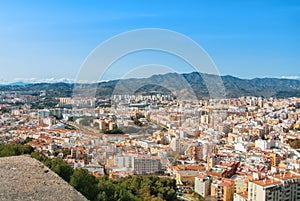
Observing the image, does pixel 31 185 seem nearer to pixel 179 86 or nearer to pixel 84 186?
pixel 84 186

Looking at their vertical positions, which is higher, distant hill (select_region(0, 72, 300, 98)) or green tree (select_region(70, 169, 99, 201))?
distant hill (select_region(0, 72, 300, 98))

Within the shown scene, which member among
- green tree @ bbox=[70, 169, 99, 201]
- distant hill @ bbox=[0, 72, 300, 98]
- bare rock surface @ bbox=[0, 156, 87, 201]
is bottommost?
green tree @ bbox=[70, 169, 99, 201]

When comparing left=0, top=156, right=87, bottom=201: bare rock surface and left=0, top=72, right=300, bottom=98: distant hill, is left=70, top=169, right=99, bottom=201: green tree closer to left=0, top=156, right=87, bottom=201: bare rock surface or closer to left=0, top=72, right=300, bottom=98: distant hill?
left=0, top=156, right=87, bottom=201: bare rock surface

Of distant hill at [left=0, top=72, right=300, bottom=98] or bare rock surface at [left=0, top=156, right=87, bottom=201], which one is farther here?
distant hill at [left=0, top=72, right=300, bottom=98]

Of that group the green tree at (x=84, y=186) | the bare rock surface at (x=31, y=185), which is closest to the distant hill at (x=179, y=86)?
the green tree at (x=84, y=186)

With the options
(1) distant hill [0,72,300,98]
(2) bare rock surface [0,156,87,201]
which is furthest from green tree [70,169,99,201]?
(1) distant hill [0,72,300,98]

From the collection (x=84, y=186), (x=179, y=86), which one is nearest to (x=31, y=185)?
(x=84, y=186)
